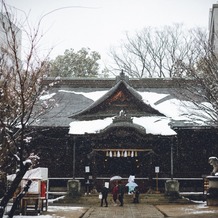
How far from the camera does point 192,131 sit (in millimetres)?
25438

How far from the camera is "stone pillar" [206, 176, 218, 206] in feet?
63.7

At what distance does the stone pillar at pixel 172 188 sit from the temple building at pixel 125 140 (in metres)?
0.55

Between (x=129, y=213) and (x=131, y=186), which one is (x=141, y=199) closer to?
(x=131, y=186)

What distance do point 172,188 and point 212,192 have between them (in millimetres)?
3700

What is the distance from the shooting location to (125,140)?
2434 cm

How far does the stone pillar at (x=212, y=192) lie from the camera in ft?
63.7

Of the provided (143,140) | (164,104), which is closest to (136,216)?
(143,140)

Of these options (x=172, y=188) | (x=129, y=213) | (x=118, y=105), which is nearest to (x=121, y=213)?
(x=129, y=213)

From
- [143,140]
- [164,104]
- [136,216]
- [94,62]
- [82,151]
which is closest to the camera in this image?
[136,216]

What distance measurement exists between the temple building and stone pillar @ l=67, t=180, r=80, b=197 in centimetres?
129

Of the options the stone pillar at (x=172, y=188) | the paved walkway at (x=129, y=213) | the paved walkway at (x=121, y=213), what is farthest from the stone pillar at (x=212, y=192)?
the stone pillar at (x=172, y=188)

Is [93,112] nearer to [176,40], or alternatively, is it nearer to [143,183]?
[143,183]

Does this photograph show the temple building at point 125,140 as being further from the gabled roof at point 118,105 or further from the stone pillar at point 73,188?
the stone pillar at point 73,188

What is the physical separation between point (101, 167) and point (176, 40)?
1842cm
